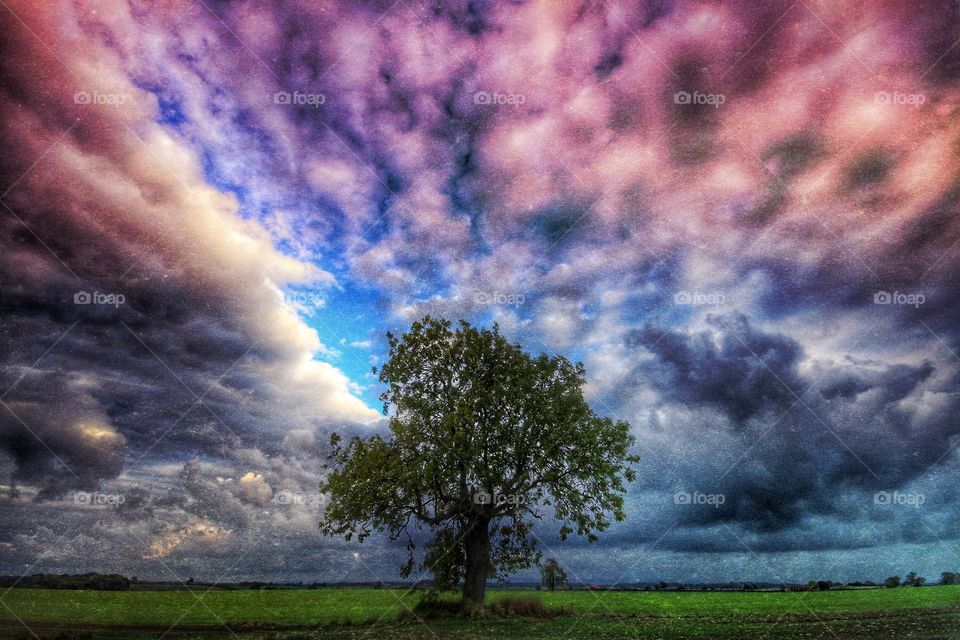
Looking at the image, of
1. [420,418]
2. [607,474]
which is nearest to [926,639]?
[607,474]

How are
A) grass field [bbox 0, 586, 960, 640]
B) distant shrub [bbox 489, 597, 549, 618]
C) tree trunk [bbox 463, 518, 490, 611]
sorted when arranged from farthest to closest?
distant shrub [bbox 489, 597, 549, 618] < tree trunk [bbox 463, 518, 490, 611] < grass field [bbox 0, 586, 960, 640]

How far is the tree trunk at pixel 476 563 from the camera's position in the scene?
35.7 meters

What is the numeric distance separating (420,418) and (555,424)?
794cm

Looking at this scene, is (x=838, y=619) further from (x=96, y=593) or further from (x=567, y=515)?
(x=96, y=593)

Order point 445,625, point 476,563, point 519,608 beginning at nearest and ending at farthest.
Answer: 1. point 445,625
2. point 519,608
3. point 476,563

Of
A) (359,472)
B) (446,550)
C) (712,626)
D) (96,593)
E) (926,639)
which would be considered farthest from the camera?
(96,593)

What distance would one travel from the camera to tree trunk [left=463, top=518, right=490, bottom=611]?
35688 mm

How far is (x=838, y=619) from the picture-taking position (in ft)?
109

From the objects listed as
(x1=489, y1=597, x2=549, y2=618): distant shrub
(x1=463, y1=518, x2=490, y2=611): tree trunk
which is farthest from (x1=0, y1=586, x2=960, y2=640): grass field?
(x1=463, y1=518, x2=490, y2=611): tree trunk

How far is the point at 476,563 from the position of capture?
36469 mm

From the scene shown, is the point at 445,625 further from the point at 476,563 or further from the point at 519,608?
the point at 519,608

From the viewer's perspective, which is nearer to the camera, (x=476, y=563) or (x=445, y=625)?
(x=445, y=625)

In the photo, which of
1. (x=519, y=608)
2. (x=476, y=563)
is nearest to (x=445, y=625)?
(x=476, y=563)

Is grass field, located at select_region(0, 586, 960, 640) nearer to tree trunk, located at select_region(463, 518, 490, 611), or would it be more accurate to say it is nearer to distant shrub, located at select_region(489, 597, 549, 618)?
distant shrub, located at select_region(489, 597, 549, 618)
